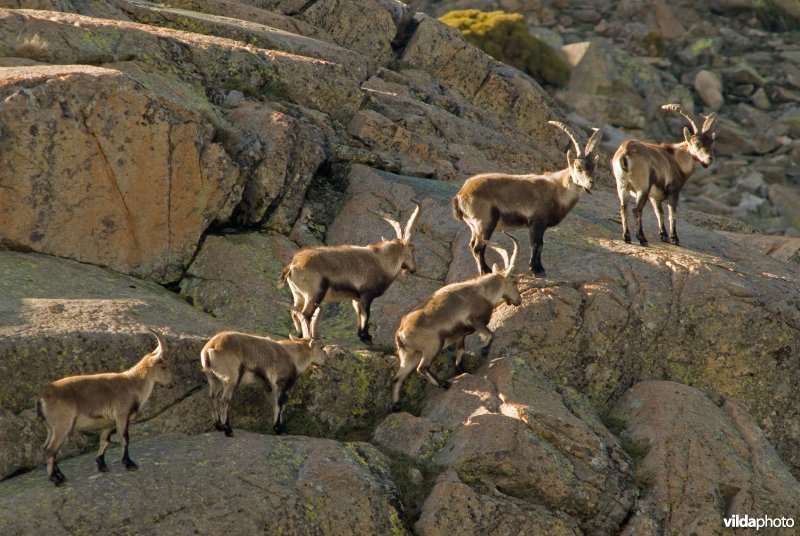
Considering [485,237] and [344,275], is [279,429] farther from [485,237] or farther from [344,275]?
[485,237]

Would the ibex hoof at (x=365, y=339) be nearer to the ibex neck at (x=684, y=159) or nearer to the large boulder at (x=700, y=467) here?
the large boulder at (x=700, y=467)

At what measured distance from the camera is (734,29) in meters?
52.3

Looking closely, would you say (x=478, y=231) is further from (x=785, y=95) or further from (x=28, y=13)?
(x=785, y=95)

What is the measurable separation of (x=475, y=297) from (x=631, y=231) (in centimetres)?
580

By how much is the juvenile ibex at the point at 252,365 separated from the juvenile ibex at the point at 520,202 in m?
4.19

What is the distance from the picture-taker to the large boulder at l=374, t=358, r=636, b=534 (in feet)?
38.6

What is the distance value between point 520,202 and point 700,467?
18.2 ft

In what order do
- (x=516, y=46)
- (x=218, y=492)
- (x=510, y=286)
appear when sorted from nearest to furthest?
(x=218, y=492) → (x=510, y=286) → (x=516, y=46)

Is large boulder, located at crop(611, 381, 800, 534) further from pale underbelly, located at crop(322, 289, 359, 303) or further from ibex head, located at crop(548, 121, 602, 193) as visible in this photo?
pale underbelly, located at crop(322, 289, 359, 303)

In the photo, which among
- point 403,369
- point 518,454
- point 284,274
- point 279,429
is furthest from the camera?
point 284,274

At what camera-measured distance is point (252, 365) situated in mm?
12539

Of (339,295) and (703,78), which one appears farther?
(703,78)

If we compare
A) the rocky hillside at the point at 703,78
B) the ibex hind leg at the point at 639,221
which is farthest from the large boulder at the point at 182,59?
the rocky hillside at the point at 703,78

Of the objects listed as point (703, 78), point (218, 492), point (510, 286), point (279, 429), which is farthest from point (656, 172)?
point (703, 78)
